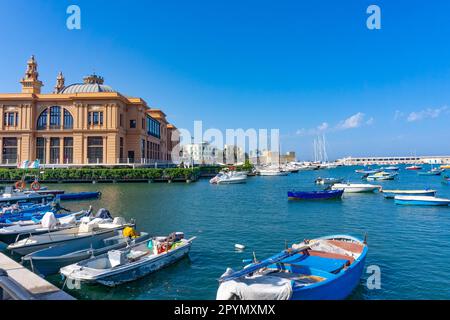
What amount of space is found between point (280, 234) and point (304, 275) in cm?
1000

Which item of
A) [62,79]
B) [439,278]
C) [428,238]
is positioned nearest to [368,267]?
[439,278]

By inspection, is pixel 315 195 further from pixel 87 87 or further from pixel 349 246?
pixel 87 87

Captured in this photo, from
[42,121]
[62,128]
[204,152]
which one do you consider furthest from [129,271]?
[204,152]

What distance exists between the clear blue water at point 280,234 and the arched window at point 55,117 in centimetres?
4346

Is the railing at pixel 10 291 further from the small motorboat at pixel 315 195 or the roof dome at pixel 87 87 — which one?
the roof dome at pixel 87 87

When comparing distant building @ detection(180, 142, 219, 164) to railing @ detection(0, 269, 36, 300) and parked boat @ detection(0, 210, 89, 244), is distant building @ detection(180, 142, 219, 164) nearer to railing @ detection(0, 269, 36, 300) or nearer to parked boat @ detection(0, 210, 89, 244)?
parked boat @ detection(0, 210, 89, 244)

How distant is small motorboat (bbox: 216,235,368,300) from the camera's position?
893 centimetres

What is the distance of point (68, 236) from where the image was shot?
16.3 meters

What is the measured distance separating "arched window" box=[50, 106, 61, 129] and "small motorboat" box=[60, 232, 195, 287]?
67296mm

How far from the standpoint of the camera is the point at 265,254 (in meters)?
16.4

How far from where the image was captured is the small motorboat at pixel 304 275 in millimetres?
8930

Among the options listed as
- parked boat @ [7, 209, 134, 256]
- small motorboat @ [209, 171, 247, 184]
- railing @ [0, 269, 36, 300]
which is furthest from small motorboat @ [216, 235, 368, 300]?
small motorboat @ [209, 171, 247, 184]

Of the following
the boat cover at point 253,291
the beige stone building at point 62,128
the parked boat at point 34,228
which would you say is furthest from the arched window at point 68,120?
the boat cover at point 253,291
